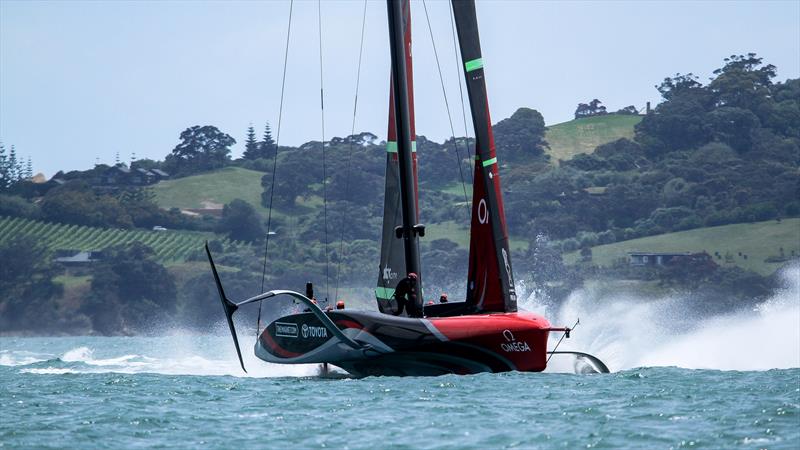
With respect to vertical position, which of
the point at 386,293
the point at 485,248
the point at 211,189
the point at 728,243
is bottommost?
the point at 728,243

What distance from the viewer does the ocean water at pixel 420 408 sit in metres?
15.1

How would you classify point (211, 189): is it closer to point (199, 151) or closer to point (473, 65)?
point (199, 151)

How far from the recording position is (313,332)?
2270 cm

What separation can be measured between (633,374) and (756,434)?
793cm

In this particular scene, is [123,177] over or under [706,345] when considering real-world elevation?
over

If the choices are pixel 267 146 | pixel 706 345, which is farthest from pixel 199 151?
pixel 706 345

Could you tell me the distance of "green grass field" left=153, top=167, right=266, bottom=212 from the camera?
148250mm

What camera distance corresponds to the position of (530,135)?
6334 inches

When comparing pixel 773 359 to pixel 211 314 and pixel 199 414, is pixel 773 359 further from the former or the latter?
pixel 211 314

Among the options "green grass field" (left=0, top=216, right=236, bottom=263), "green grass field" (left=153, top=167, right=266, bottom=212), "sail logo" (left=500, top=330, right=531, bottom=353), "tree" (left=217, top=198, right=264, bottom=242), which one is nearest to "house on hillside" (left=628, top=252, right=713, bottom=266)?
"green grass field" (left=0, top=216, right=236, bottom=263)

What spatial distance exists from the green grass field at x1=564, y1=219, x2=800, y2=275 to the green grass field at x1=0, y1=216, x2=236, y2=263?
37.3 metres

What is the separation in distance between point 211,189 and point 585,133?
48.5 m

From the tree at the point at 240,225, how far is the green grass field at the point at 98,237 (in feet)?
6.26

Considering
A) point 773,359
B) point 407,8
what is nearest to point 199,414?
point 407,8
